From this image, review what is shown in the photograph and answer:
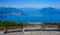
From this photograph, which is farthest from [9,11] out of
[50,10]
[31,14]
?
[50,10]

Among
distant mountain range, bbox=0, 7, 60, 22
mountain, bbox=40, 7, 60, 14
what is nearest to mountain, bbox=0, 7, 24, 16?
distant mountain range, bbox=0, 7, 60, 22

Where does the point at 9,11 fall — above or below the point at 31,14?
above

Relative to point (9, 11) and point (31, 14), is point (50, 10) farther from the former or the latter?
point (9, 11)

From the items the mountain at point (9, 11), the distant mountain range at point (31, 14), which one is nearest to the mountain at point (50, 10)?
the distant mountain range at point (31, 14)

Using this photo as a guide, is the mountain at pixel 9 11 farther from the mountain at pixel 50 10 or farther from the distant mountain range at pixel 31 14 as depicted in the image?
the mountain at pixel 50 10

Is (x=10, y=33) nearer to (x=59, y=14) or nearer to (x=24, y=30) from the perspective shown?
(x=24, y=30)

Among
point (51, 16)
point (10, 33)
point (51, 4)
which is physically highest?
point (51, 4)

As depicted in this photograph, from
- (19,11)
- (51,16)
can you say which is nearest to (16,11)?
(19,11)

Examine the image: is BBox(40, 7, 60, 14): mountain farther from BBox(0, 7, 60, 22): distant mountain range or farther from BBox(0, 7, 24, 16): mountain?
BBox(0, 7, 24, 16): mountain
